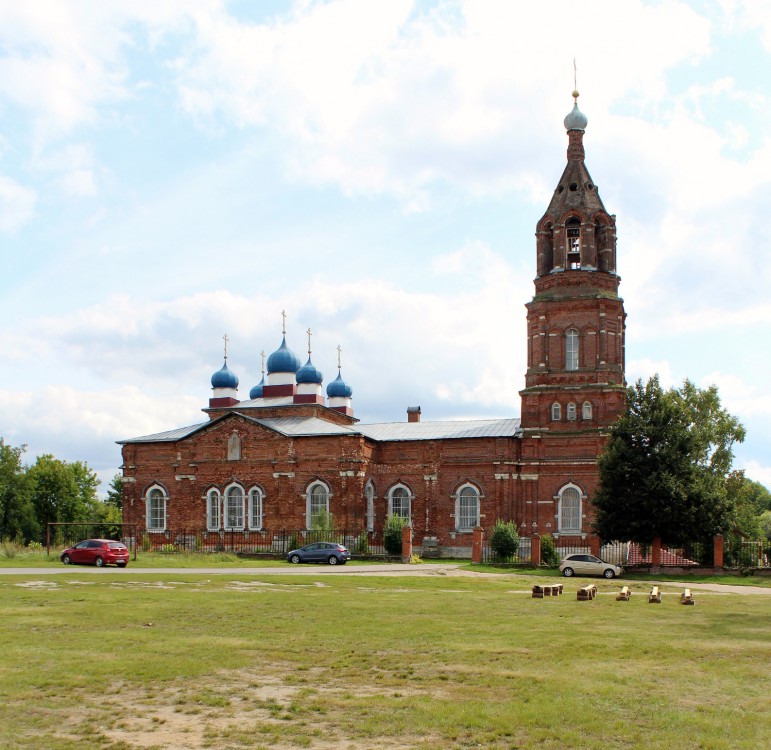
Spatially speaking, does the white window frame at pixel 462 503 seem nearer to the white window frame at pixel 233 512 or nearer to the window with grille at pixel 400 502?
the window with grille at pixel 400 502

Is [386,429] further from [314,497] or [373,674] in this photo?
[373,674]

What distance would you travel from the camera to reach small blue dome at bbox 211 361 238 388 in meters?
55.4

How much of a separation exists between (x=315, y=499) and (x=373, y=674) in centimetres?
3314

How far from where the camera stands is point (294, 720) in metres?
10.1

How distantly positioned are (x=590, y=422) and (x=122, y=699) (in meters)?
35.0

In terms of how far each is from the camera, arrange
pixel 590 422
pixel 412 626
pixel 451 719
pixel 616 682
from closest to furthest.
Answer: pixel 451 719
pixel 616 682
pixel 412 626
pixel 590 422

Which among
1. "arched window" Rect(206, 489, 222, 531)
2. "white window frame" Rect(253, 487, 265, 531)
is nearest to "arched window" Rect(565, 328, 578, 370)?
"white window frame" Rect(253, 487, 265, 531)

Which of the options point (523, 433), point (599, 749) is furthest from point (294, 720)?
point (523, 433)

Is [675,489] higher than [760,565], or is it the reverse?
[675,489]

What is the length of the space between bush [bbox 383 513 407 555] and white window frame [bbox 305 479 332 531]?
3.94 metres

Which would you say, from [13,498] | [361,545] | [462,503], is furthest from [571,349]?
[13,498]

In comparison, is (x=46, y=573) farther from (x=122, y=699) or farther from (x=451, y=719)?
(x=451, y=719)

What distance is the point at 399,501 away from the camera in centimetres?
4644

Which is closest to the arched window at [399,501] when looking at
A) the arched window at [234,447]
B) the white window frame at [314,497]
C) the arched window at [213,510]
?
the white window frame at [314,497]
